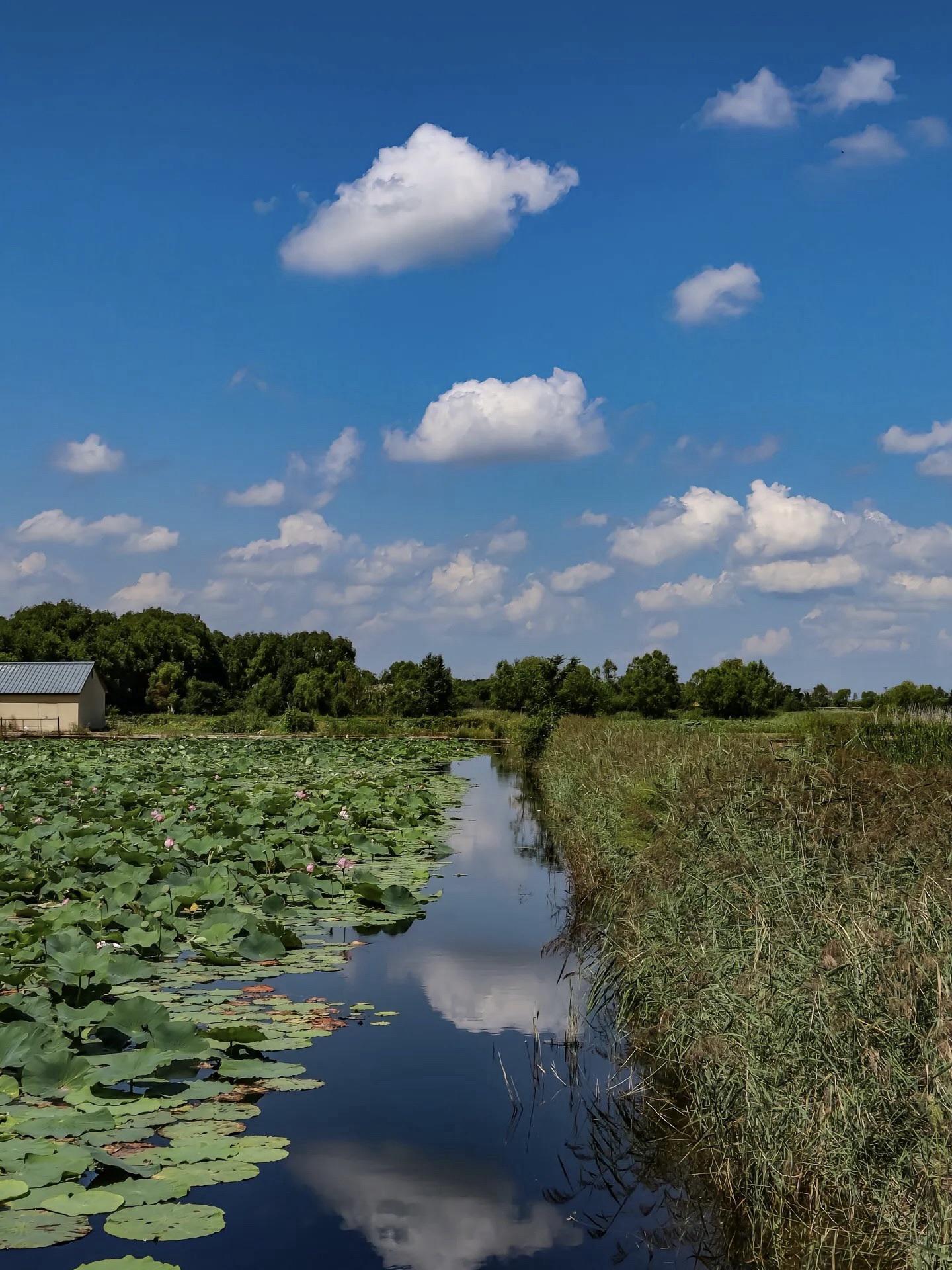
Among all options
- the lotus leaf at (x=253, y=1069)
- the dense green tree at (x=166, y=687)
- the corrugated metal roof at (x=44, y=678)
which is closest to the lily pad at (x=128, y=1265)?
the lotus leaf at (x=253, y=1069)

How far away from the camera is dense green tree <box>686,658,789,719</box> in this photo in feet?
282

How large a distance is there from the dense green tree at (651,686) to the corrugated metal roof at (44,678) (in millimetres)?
41594

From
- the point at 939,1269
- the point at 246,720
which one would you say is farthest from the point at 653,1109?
the point at 246,720

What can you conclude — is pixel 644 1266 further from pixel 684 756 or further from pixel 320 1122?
pixel 684 756

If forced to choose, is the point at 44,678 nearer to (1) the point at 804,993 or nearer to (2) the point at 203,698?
(2) the point at 203,698

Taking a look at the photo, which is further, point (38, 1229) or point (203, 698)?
point (203, 698)

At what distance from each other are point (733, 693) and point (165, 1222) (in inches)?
3351

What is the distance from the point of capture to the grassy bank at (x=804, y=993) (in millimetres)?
3922

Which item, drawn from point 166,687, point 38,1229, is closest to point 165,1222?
point 38,1229

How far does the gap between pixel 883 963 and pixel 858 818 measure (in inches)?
125

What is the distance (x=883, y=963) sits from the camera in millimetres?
4336

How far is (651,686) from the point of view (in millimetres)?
80938

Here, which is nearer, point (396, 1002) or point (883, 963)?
point (883, 963)

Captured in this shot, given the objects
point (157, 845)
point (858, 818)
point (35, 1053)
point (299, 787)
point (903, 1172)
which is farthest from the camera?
point (299, 787)
